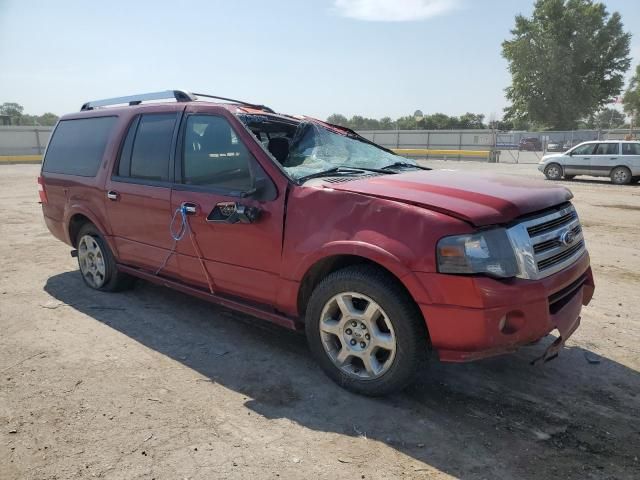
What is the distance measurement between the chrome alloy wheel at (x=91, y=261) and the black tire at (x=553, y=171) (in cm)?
1808

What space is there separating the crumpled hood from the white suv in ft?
53.8

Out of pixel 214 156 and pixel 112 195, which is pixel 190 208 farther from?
pixel 112 195

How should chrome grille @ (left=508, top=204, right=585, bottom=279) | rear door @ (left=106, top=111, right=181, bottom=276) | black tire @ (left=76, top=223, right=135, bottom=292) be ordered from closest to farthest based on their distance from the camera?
1. chrome grille @ (left=508, top=204, right=585, bottom=279)
2. rear door @ (left=106, top=111, right=181, bottom=276)
3. black tire @ (left=76, top=223, right=135, bottom=292)

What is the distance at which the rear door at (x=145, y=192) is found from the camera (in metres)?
4.28

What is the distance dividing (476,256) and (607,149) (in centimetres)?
1810

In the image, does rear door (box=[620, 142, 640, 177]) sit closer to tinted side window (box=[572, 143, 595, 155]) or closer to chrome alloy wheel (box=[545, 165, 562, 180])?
tinted side window (box=[572, 143, 595, 155])

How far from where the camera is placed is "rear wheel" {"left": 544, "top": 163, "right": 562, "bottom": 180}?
19000 mm

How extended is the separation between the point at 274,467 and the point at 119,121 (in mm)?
3733

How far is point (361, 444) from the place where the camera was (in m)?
2.73

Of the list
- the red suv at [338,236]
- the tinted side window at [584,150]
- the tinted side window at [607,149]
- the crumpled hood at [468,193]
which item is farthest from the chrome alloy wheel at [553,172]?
the crumpled hood at [468,193]

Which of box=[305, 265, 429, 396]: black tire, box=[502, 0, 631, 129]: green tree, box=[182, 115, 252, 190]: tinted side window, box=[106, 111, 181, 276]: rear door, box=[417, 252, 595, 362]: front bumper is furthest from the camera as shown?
box=[502, 0, 631, 129]: green tree

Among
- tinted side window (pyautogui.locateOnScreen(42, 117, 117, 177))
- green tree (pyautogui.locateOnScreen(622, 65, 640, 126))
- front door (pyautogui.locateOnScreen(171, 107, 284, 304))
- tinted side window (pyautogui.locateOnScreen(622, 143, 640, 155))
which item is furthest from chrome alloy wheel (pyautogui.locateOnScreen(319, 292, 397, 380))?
green tree (pyautogui.locateOnScreen(622, 65, 640, 126))

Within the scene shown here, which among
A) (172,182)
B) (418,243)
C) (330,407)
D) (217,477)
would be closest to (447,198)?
(418,243)

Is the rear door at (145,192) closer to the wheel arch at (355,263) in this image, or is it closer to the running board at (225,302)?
the running board at (225,302)
